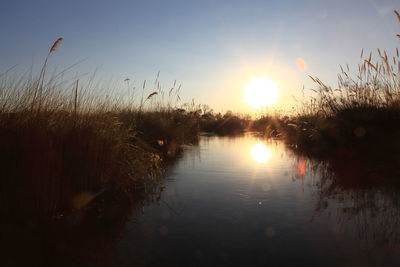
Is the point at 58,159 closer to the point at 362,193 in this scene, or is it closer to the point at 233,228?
the point at 233,228

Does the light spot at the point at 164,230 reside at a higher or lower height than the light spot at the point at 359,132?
lower

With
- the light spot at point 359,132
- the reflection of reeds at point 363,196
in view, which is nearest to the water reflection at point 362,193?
the reflection of reeds at point 363,196

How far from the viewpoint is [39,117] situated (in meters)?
2.31

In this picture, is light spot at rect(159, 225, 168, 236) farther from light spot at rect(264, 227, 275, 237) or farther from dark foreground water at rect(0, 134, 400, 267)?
light spot at rect(264, 227, 275, 237)

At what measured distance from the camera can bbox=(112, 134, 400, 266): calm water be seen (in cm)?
175

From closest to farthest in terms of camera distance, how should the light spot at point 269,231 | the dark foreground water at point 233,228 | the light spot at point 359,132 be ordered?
the dark foreground water at point 233,228, the light spot at point 269,231, the light spot at point 359,132

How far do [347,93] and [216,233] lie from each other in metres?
5.16

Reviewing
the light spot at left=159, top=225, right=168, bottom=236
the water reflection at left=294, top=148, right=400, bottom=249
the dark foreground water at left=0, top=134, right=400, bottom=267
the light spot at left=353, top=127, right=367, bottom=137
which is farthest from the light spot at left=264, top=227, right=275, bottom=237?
the light spot at left=353, top=127, right=367, bottom=137

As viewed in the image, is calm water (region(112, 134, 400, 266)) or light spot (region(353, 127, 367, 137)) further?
light spot (region(353, 127, 367, 137))

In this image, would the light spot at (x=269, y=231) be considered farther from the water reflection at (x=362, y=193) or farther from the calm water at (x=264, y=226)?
the water reflection at (x=362, y=193)

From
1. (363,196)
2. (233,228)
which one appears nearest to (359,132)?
(363,196)

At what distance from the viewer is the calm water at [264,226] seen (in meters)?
1.75

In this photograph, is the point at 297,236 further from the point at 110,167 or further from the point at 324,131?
the point at 324,131

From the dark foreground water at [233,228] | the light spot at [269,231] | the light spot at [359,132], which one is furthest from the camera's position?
the light spot at [359,132]
